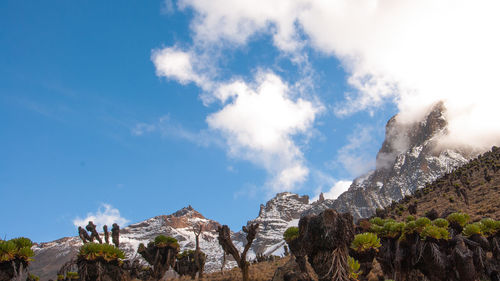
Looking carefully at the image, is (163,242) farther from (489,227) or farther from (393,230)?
(489,227)

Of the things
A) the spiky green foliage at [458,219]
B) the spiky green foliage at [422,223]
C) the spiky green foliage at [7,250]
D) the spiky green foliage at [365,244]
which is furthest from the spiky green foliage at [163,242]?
the spiky green foliage at [458,219]

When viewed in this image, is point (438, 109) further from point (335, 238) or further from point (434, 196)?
point (335, 238)

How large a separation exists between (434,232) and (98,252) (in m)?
→ 12.8

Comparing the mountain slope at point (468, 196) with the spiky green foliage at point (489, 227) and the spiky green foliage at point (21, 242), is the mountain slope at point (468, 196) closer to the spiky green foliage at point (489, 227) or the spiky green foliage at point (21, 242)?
the spiky green foliage at point (489, 227)

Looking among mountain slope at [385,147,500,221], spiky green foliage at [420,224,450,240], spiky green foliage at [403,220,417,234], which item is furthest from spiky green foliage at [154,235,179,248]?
mountain slope at [385,147,500,221]

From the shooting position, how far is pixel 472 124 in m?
179

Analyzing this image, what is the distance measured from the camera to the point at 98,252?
13.6 meters

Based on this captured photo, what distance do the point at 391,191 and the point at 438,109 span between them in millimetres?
48307

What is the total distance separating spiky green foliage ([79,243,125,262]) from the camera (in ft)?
44.0

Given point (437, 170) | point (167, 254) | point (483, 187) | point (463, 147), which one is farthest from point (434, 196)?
point (463, 147)

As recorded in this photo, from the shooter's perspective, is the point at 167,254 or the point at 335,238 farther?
the point at 167,254

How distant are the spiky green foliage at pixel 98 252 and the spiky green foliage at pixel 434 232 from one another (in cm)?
1202

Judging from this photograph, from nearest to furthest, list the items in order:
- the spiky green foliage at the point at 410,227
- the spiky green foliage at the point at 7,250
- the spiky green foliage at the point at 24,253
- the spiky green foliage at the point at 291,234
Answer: the spiky green foliage at the point at 7,250 → the spiky green foliage at the point at 24,253 → the spiky green foliage at the point at 410,227 → the spiky green foliage at the point at 291,234

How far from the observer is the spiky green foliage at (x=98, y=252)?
13.4 metres
